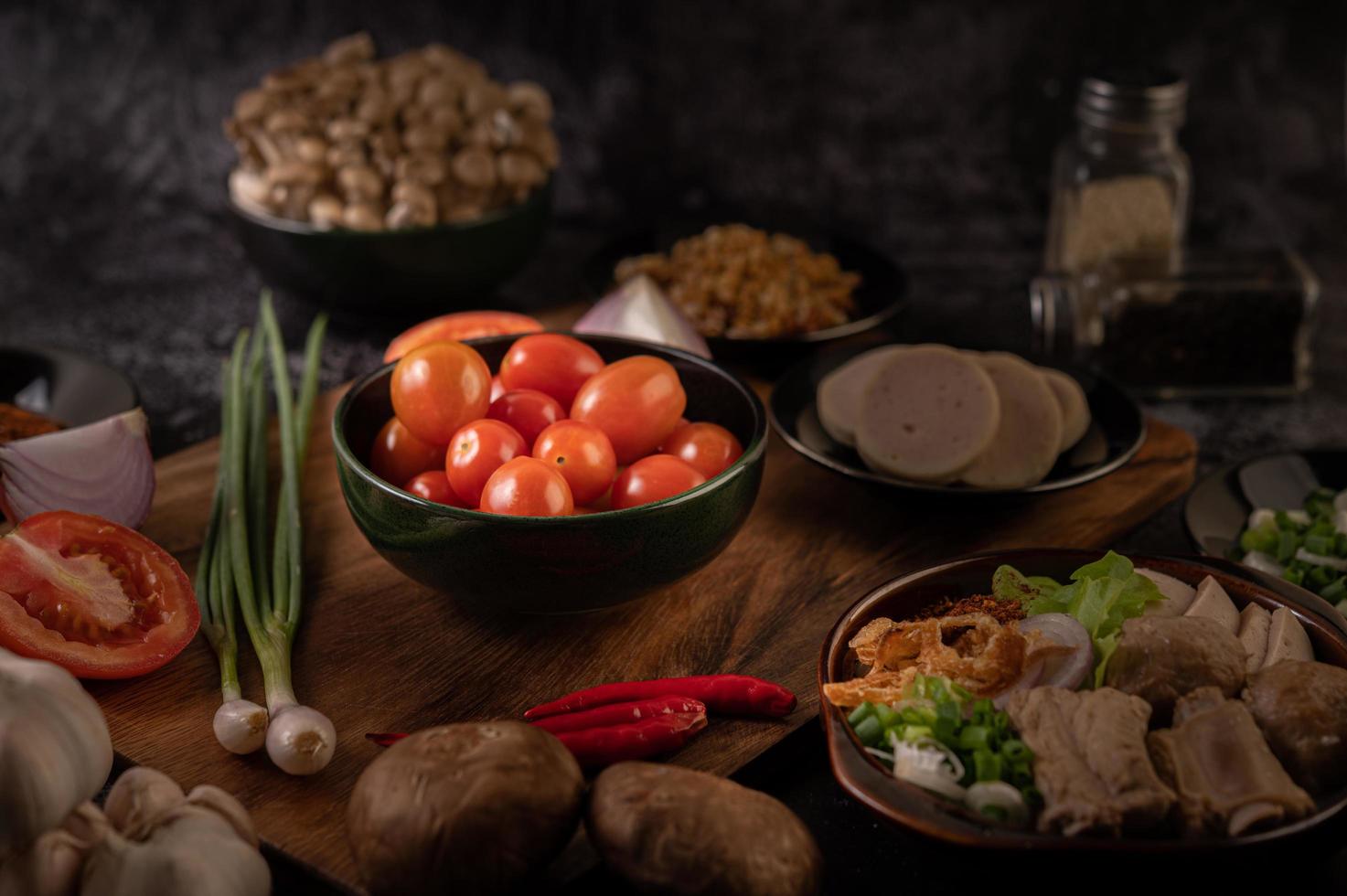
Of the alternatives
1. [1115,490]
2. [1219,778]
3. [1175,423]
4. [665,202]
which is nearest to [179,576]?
[1219,778]

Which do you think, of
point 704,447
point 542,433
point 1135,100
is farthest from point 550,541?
point 1135,100

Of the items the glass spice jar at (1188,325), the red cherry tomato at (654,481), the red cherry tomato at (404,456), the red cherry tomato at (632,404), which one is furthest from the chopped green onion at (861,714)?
the glass spice jar at (1188,325)

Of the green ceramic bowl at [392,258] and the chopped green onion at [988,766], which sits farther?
the green ceramic bowl at [392,258]

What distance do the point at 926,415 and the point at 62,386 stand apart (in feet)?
3.81

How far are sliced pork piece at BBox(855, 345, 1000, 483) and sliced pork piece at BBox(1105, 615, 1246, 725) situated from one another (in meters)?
0.45

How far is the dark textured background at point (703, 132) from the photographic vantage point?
97.0 inches

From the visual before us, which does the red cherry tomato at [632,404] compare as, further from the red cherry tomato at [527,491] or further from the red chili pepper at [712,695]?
the red chili pepper at [712,695]

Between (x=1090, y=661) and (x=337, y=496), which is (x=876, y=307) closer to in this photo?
(x=337, y=496)

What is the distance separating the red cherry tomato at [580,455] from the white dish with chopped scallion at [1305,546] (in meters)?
0.70

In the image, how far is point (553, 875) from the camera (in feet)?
3.50

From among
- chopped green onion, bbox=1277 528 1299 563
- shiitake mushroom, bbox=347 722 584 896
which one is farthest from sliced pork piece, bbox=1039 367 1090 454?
shiitake mushroom, bbox=347 722 584 896

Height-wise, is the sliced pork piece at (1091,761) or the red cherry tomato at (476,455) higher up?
the red cherry tomato at (476,455)

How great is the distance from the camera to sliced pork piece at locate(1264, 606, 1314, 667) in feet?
3.78

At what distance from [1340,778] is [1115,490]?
71cm
